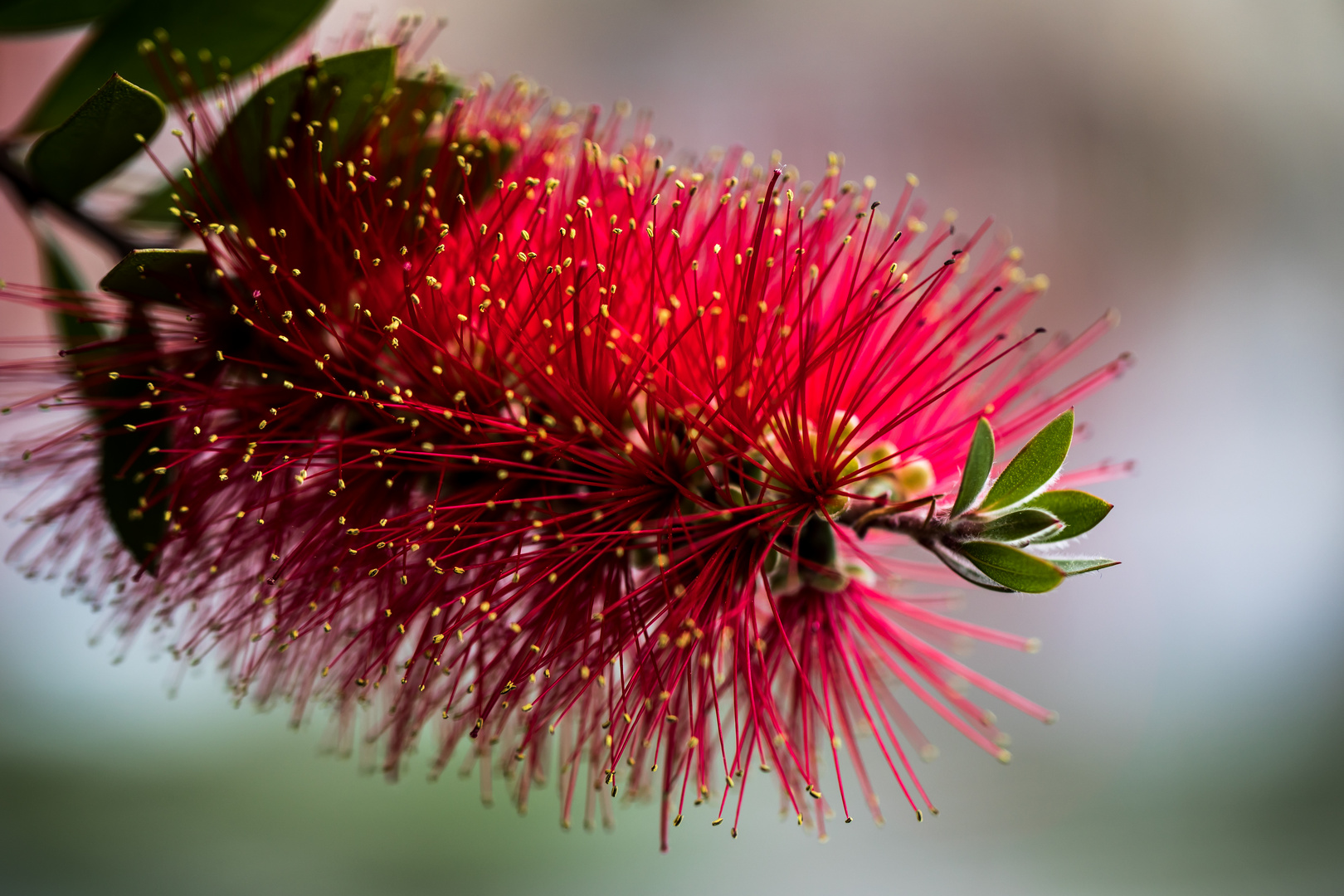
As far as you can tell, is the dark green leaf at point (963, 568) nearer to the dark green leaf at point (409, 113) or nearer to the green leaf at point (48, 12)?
the dark green leaf at point (409, 113)

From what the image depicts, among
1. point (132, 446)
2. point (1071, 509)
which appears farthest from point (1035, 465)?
point (132, 446)

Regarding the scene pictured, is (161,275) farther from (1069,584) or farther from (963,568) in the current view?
(1069,584)

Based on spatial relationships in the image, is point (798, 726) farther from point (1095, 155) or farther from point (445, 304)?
point (1095, 155)

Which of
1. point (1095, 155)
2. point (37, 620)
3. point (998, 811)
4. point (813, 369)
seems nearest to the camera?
point (813, 369)

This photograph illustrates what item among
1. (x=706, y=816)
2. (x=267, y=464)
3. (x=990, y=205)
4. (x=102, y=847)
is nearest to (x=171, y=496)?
(x=267, y=464)

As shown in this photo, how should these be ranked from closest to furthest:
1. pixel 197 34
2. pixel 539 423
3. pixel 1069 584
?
pixel 539 423
pixel 197 34
pixel 1069 584

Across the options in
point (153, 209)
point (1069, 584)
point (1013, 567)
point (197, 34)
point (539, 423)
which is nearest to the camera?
point (1013, 567)

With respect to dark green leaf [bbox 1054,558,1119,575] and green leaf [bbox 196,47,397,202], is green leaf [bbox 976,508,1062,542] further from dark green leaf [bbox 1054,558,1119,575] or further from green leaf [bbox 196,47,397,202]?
green leaf [bbox 196,47,397,202]
